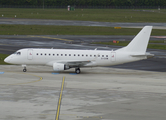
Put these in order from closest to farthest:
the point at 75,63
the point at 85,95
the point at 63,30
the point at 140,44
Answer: the point at 85,95 < the point at 75,63 < the point at 140,44 < the point at 63,30

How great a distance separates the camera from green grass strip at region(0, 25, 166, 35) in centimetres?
10788

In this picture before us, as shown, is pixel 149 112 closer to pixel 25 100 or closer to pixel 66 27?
pixel 25 100

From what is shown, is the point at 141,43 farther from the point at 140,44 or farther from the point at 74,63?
the point at 74,63

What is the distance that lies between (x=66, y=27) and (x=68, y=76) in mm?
74647

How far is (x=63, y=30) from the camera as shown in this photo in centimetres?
11281

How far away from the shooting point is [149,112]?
1144 inches

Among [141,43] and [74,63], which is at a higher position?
[141,43]

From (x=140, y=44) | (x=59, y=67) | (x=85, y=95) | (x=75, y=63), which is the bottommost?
(x=85, y=95)

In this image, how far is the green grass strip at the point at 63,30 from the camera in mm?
107875

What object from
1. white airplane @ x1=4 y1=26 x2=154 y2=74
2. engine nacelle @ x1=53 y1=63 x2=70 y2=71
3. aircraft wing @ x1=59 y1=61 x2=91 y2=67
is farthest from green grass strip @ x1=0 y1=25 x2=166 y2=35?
engine nacelle @ x1=53 y1=63 x2=70 y2=71

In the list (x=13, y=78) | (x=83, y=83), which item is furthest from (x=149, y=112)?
(x=13, y=78)

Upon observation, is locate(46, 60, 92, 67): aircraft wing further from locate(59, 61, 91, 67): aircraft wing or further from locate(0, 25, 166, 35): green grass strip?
locate(0, 25, 166, 35): green grass strip

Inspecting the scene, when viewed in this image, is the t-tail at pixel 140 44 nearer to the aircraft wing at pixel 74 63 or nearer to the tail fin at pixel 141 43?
the tail fin at pixel 141 43

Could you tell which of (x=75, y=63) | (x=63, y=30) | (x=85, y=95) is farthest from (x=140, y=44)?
(x=63, y=30)
